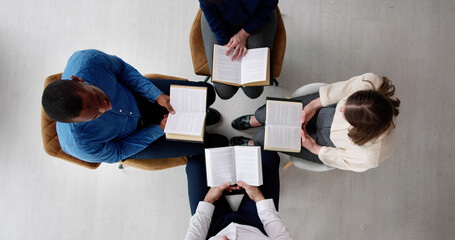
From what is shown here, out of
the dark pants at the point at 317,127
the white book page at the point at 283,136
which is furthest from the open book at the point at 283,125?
the dark pants at the point at 317,127

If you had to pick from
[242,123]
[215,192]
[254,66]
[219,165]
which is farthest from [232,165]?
[254,66]

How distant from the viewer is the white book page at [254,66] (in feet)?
4.92

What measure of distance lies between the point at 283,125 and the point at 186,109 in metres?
0.64

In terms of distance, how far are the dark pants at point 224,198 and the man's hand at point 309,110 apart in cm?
33

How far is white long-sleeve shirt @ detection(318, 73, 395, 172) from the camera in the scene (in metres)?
1.23

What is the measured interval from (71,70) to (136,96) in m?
0.47

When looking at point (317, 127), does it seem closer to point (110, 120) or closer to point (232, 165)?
point (232, 165)

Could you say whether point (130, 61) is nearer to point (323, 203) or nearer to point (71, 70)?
point (71, 70)

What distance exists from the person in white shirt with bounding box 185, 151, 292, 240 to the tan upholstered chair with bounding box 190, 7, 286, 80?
0.68m

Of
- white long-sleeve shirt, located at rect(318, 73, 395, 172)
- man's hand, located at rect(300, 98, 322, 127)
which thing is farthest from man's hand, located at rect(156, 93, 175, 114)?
white long-sleeve shirt, located at rect(318, 73, 395, 172)

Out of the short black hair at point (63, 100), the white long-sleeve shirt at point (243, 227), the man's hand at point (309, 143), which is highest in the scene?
the short black hair at point (63, 100)

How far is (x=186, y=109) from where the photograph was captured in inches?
58.1

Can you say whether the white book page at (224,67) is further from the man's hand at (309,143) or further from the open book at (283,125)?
the man's hand at (309,143)

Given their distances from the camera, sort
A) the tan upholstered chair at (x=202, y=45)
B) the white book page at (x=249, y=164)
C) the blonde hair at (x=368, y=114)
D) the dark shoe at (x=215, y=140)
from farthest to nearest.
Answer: the dark shoe at (x=215, y=140) → the tan upholstered chair at (x=202, y=45) → the white book page at (x=249, y=164) → the blonde hair at (x=368, y=114)
